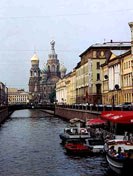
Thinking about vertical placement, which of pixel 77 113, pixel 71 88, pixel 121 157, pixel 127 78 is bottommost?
pixel 121 157

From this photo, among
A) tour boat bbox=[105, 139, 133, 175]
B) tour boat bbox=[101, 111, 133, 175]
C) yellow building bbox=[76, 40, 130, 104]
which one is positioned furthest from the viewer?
yellow building bbox=[76, 40, 130, 104]

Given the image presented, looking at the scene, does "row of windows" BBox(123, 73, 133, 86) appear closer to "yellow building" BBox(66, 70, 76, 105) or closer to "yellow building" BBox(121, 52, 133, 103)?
"yellow building" BBox(121, 52, 133, 103)

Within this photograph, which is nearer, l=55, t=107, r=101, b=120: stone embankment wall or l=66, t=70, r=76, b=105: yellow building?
l=55, t=107, r=101, b=120: stone embankment wall

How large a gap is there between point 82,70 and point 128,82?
5356cm

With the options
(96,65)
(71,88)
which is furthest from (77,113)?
(71,88)

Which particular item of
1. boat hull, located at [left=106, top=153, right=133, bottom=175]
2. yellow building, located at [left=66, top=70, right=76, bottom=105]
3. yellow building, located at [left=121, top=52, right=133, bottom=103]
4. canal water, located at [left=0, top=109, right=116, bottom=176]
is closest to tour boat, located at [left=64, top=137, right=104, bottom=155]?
canal water, located at [left=0, top=109, right=116, bottom=176]

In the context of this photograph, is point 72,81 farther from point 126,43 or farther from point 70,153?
point 70,153

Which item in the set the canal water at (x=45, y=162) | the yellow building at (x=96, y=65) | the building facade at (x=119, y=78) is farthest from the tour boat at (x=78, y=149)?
the yellow building at (x=96, y=65)

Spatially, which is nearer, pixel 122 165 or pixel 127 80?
pixel 122 165

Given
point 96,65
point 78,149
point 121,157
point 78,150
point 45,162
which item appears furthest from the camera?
point 96,65

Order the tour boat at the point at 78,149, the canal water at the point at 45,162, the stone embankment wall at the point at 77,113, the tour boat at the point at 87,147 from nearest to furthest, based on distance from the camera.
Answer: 1. the canal water at the point at 45,162
2. the tour boat at the point at 87,147
3. the tour boat at the point at 78,149
4. the stone embankment wall at the point at 77,113

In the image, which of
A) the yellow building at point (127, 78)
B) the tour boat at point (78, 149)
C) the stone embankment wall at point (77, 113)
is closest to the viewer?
the tour boat at point (78, 149)

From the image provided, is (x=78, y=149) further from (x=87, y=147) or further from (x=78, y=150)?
(x=87, y=147)

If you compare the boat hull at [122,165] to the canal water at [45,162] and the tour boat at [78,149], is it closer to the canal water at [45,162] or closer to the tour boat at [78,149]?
the canal water at [45,162]
